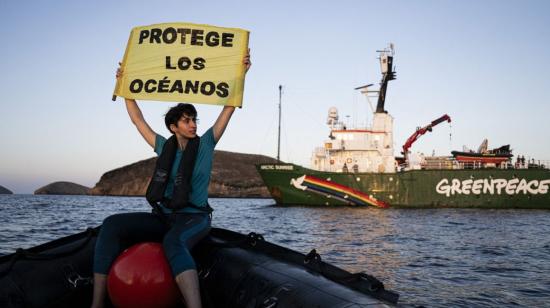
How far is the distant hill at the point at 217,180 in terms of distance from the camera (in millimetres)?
107625

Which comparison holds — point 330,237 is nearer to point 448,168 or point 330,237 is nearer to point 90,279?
point 90,279

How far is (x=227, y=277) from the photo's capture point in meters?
3.58

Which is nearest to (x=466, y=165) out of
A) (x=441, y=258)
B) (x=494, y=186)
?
(x=494, y=186)

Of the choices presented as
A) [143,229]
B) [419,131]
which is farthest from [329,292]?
[419,131]

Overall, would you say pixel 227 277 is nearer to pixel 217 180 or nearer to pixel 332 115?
pixel 332 115

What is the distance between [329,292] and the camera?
2.75m

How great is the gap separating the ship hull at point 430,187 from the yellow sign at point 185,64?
1151 inches

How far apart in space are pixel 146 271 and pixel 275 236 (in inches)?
428

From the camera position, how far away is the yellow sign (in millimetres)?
3949

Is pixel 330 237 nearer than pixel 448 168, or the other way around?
pixel 330 237

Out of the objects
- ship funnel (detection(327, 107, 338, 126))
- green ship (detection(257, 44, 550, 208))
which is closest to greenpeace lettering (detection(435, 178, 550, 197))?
green ship (detection(257, 44, 550, 208))

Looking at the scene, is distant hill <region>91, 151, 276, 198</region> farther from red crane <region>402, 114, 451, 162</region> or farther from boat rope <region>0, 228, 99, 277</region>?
boat rope <region>0, 228, 99, 277</region>

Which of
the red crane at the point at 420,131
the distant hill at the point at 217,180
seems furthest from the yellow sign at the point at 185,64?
the distant hill at the point at 217,180

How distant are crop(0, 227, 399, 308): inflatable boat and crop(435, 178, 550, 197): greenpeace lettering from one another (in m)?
31.8
